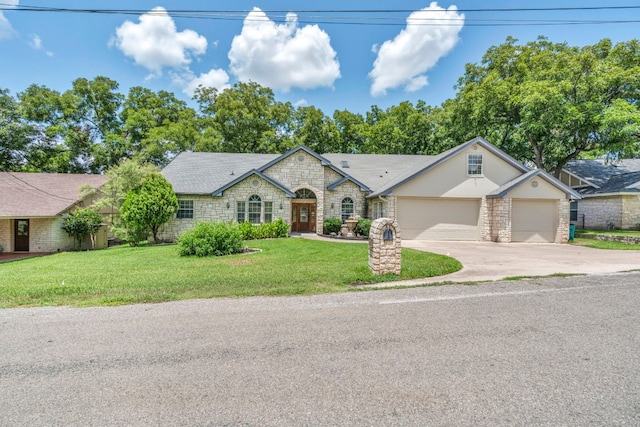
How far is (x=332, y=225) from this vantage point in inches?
742

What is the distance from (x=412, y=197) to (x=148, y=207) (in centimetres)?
1414

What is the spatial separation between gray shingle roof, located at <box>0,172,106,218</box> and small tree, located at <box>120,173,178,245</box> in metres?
4.69

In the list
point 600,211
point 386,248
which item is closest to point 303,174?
point 386,248

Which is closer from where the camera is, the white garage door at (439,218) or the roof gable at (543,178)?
the roof gable at (543,178)

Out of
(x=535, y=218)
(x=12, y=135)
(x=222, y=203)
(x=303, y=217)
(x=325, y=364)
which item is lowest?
(x=325, y=364)

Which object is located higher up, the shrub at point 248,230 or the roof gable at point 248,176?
the roof gable at point 248,176

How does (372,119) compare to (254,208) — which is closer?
(254,208)

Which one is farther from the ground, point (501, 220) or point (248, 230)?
point (501, 220)

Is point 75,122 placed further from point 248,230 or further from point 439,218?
point 439,218

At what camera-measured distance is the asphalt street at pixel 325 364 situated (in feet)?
9.06

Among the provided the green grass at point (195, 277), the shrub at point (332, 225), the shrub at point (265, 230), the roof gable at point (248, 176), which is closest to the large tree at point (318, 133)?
the roof gable at point (248, 176)

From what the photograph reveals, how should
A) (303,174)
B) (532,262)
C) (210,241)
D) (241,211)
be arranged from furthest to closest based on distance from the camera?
(303,174) < (241,211) < (210,241) < (532,262)

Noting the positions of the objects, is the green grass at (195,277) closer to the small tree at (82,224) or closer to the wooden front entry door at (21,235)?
the small tree at (82,224)

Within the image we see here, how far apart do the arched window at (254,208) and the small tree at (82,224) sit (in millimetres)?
8363
